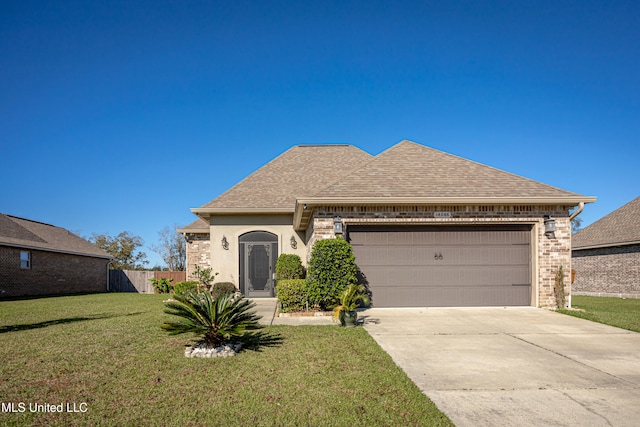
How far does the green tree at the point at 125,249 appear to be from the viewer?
3997cm

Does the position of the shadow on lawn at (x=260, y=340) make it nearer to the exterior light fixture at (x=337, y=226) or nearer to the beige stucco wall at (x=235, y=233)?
the exterior light fixture at (x=337, y=226)

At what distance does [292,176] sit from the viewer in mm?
17359

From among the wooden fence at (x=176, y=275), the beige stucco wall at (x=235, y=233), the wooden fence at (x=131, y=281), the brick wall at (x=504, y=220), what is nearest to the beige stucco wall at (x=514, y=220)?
the brick wall at (x=504, y=220)

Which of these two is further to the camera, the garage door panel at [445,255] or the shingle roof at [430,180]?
the garage door panel at [445,255]

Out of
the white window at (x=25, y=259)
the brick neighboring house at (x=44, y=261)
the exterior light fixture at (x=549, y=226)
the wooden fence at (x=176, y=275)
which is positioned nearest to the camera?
the exterior light fixture at (x=549, y=226)

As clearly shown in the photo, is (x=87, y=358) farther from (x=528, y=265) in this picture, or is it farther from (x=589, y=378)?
(x=528, y=265)

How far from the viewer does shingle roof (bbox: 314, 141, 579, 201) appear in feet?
35.2

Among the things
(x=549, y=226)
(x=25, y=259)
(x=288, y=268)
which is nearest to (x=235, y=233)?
(x=288, y=268)

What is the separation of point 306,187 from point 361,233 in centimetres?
604

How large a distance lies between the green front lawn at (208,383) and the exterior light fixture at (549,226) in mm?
6615

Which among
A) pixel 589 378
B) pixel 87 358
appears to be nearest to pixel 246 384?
pixel 87 358

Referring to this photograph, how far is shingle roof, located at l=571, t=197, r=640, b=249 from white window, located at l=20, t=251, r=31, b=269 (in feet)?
97.0

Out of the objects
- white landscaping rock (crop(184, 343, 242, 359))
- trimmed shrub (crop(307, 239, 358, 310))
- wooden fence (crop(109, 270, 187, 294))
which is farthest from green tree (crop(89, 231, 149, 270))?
white landscaping rock (crop(184, 343, 242, 359))

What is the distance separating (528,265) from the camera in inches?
432
